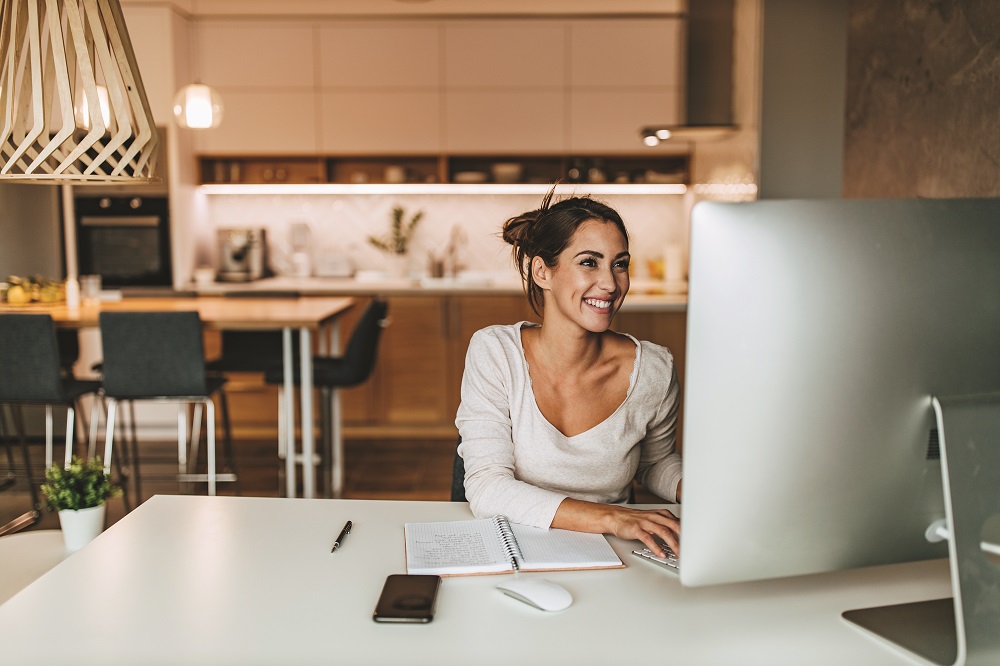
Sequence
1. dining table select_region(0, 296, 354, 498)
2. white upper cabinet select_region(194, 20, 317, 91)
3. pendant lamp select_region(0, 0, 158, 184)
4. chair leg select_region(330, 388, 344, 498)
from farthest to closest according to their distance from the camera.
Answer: white upper cabinet select_region(194, 20, 317, 91) → chair leg select_region(330, 388, 344, 498) → dining table select_region(0, 296, 354, 498) → pendant lamp select_region(0, 0, 158, 184)

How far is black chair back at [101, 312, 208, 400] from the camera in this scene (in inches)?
134

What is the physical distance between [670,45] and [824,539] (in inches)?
192

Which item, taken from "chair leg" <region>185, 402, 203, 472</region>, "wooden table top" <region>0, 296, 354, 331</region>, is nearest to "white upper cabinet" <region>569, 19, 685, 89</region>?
"wooden table top" <region>0, 296, 354, 331</region>

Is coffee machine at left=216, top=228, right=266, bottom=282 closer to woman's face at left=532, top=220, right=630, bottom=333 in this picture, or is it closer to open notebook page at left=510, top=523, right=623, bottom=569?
woman's face at left=532, top=220, right=630, bottom=333

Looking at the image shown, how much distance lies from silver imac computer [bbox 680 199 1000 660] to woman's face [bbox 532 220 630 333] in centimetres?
76

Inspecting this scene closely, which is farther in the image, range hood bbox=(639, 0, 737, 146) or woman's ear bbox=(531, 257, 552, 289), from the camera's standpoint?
range hood bbox=(639, 0, 737, 146)

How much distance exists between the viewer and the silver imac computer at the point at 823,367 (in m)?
0.93

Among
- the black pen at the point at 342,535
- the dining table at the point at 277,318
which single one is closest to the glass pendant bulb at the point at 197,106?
the dining table at the point at 277,318

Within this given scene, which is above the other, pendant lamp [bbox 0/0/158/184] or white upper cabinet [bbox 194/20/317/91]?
white upper cabinet [bbox 194/20/317/91]

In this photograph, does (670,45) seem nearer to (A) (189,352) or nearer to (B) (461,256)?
(B) (461,256)

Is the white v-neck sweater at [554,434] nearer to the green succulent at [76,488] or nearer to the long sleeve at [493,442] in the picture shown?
the long sleeve at [493,442]

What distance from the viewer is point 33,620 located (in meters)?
1.12

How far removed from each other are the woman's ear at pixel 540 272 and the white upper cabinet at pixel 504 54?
12.7ft

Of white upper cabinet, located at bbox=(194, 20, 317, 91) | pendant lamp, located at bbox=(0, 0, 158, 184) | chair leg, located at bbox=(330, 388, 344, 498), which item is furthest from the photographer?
white upper cabinet, located at bbox=(194, 20, 317, 91)
